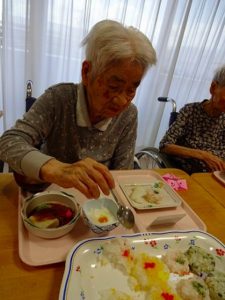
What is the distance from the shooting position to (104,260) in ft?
2.23

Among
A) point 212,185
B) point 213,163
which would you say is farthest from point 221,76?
point 212,185

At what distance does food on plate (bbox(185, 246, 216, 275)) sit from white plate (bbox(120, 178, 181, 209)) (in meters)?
0.24

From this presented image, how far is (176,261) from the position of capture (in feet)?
2.33

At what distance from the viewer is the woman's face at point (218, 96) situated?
5.12 ft

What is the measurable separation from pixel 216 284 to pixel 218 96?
1229mm

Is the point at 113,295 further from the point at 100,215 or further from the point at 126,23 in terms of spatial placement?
the point at 126,23

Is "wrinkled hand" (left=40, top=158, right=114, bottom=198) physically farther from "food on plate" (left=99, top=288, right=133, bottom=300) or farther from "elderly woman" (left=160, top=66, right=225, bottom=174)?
"elderly woman" (left=160, top=66, right=225, bottom=174)

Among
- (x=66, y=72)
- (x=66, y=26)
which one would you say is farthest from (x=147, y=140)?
(x=66, y=26)

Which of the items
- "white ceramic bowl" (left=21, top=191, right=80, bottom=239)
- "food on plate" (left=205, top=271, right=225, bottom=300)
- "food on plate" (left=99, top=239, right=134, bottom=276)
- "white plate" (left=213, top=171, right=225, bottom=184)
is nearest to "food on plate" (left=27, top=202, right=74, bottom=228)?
"white ceramic bowl" (left=21, top=191, right=80, bottom=239)

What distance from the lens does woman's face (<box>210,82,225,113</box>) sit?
1560 mm

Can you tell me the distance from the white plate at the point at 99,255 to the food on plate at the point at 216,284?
4 centimetres

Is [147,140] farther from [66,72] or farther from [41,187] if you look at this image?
[41,187]

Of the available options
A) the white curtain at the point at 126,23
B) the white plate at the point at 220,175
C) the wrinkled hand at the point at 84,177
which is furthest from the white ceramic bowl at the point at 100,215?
the white curtain at the point at 126,23

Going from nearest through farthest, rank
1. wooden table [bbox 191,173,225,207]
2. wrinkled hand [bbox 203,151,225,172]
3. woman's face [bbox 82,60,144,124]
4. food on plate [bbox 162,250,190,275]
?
1. food on plate [bbox 162,250,190,275]
2. woman's face [bbox 82,60,144,124]
3. wooden table [bbox 191,173,225,207]
4. wrinkled hand [bbox 203,151,225,172]
